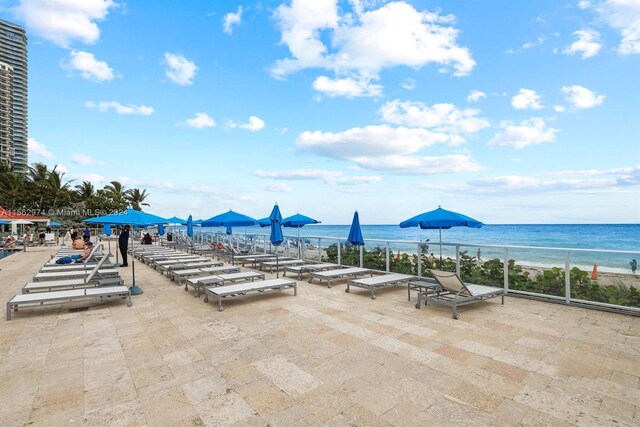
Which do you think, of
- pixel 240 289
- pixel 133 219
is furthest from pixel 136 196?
pixel 240 289

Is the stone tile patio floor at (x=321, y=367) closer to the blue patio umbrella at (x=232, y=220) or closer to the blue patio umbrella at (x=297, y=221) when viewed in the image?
the blue patio umbrella at (x=232, y=220)

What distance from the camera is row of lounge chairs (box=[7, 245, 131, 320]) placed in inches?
221

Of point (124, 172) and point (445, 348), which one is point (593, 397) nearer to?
point (445, 348)

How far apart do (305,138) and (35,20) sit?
1176cm

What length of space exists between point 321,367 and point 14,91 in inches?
4073

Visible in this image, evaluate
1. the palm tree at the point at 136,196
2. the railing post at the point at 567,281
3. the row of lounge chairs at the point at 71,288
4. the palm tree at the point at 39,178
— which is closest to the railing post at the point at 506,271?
the railing post at the point at 567,281

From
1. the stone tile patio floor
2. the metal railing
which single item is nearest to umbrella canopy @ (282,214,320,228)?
the metal railing

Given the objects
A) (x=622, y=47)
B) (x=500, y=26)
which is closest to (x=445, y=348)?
(x=622, y=47)

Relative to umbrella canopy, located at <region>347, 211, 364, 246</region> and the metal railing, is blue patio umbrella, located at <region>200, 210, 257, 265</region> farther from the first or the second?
the metal railing

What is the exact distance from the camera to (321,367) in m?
3.48

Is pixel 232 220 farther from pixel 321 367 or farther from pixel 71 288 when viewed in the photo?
pixel 321 367

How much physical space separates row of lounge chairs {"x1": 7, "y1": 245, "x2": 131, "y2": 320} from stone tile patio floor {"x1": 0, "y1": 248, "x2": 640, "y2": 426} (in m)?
0.32

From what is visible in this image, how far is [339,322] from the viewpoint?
5.14m

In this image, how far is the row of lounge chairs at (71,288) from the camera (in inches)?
221
